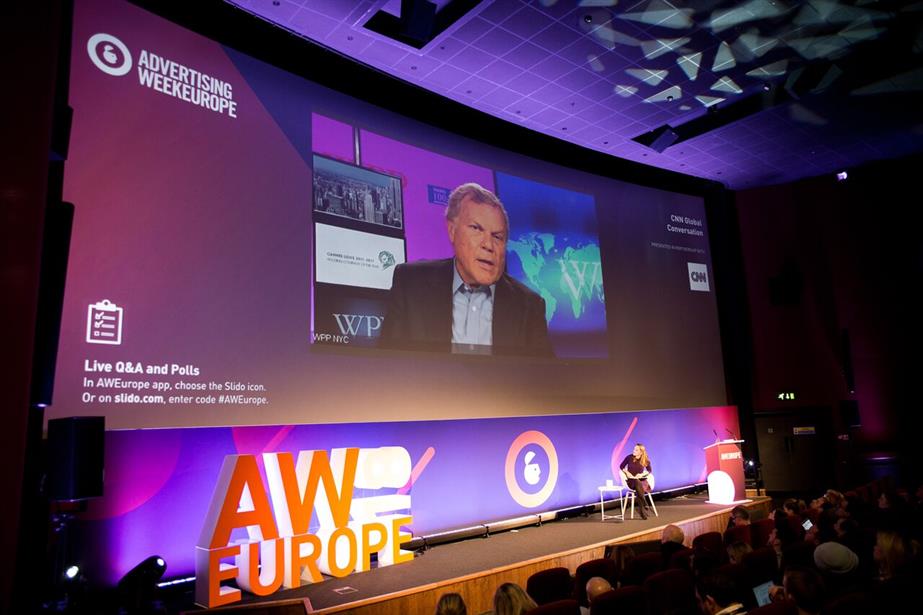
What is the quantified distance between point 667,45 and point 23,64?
647 cm

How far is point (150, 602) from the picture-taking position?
4.01 metres

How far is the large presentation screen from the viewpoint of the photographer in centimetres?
456

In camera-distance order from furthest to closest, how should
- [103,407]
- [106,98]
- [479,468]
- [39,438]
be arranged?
[479,468], [106,98], [103,407], [39,438]

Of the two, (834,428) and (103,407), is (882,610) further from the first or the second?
(834,428)

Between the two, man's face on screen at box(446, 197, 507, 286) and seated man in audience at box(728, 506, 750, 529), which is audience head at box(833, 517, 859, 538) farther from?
man's face on screen at box(446, 197, 507, 286)

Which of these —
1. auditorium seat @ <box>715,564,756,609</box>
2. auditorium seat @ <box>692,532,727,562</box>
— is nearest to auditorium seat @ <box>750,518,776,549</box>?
auditorium seat @ <box>692,532,727,562</box>

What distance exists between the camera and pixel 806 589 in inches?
117

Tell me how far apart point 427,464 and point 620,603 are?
12.6ft

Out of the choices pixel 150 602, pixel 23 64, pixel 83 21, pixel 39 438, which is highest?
pixel 83 21

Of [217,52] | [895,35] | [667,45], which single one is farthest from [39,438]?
[895,35]

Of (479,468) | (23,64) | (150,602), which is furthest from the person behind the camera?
(479,468)

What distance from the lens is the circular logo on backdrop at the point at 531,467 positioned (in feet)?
24.4

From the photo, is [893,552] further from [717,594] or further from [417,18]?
[417,18]

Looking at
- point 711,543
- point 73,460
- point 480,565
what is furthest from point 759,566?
point 73,460
